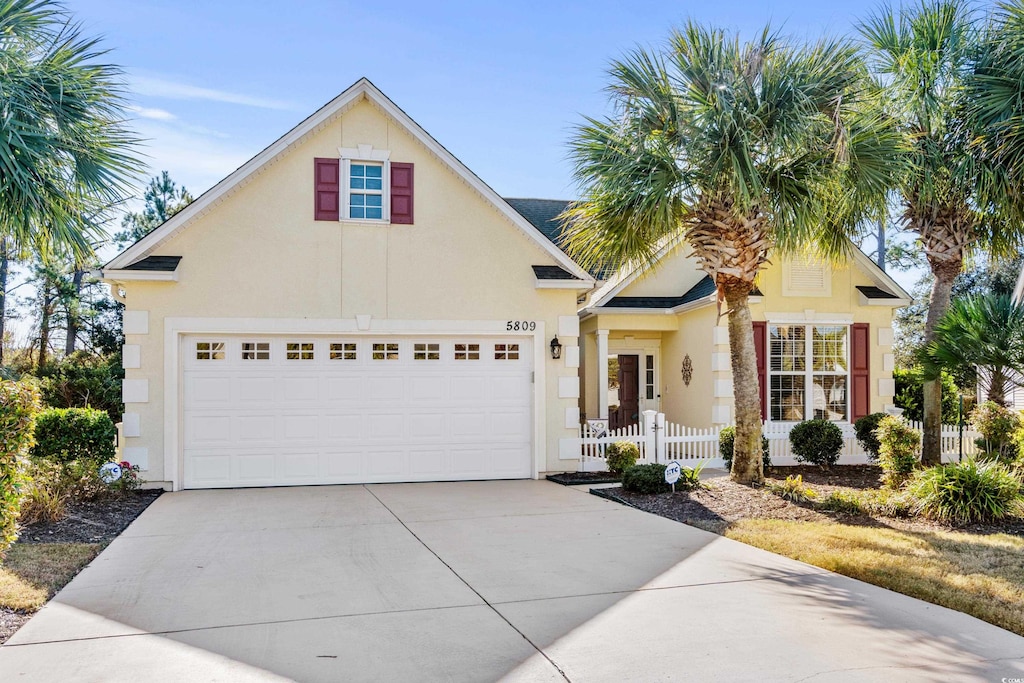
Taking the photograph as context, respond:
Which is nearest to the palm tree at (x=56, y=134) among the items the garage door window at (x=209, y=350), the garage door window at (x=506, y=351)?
the garage door window at (x=209, y=350)

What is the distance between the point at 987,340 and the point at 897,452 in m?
2.60

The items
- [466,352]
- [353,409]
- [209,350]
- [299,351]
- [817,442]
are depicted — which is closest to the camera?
[209,350]

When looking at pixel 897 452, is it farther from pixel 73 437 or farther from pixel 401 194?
pixel 73 437

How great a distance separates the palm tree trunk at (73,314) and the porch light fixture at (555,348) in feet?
76.9

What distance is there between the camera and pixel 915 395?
1831 cm

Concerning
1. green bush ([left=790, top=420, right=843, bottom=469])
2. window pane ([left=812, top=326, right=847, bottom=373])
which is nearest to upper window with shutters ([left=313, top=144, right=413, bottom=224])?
green bush ([left=790, top=420, right=843, bottom=469])

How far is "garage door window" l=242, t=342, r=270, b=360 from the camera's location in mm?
11828

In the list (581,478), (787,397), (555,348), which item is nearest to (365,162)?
(555,348)

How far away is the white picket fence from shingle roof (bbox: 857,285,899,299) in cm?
258

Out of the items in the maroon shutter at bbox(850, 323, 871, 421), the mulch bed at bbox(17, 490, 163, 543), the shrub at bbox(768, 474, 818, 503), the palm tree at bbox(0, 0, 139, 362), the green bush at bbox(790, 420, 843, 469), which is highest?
the palm tree at bbox(0, 0, 139, 362)

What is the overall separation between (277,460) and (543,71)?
847 cm

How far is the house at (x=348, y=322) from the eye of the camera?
11508 mm

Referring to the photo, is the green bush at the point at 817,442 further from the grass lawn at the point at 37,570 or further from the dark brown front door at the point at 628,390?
the grass lawn at the point at 37,570

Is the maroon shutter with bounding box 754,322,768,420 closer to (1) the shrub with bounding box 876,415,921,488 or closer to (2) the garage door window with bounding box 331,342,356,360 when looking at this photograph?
(1) the shrub with bounding box 876,415,921,488
